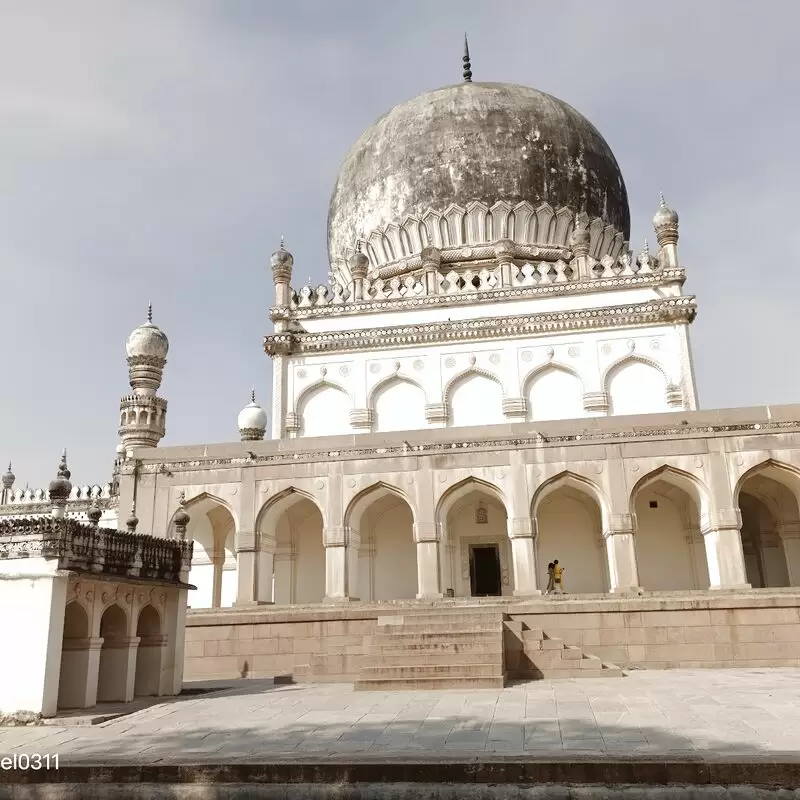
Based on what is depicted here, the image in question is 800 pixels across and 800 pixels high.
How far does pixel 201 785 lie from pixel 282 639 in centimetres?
649

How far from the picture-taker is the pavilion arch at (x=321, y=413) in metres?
17.2

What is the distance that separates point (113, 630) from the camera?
810cm

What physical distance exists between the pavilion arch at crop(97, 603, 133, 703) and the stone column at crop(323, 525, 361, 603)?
204 inches

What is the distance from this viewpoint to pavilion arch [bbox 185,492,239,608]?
15.3m

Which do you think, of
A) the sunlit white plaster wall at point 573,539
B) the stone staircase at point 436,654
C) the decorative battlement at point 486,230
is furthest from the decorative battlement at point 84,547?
the decorative battlement at point 486,230

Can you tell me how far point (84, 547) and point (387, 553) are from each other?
8265 millimetres

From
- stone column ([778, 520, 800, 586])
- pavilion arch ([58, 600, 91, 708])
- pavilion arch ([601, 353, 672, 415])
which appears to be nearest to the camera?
pavilion arch ([58, 600, 91, 708])

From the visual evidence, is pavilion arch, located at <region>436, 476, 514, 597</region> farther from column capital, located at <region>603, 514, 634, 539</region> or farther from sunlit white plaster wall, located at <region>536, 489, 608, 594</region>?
column capital, located at <region>603, 514, 634, 539</region>

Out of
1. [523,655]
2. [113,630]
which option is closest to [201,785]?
[113,630]

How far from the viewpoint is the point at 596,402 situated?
1644cm

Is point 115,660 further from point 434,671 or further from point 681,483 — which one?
point 681,483

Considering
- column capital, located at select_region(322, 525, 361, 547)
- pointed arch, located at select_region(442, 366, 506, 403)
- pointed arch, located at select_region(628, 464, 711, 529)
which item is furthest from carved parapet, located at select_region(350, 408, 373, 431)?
pointed arch, located at select_region(628, 464, 711, 529)

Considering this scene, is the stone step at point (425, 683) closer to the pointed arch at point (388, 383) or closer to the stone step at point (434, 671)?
the stone step at point (434, 671)

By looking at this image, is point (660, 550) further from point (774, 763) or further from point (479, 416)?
point (774, 763)
